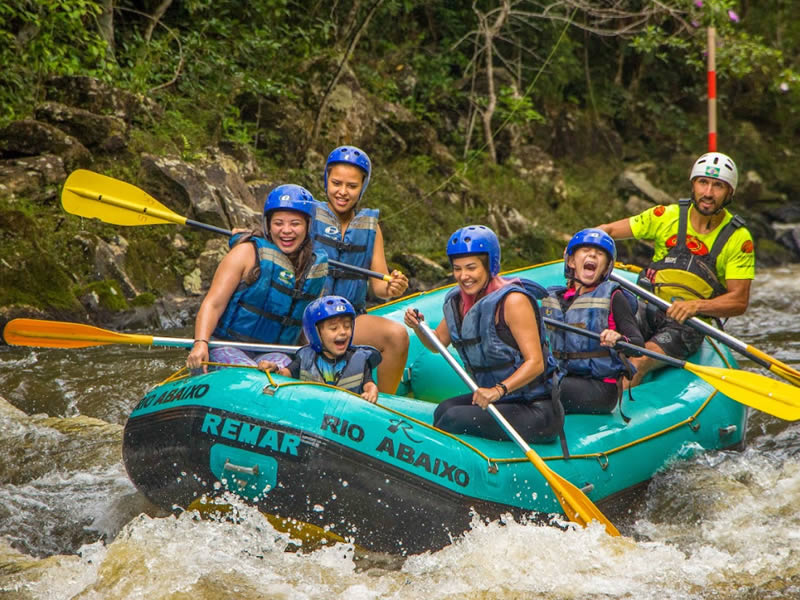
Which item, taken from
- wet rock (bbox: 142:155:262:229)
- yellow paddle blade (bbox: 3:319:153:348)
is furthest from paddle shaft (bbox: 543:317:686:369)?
wet rock (bbox: 142:155:262:229)

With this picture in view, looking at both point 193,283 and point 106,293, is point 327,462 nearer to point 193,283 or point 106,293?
point 106,293

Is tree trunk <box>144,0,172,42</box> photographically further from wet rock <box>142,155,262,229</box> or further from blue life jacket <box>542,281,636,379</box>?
blue life jacket <box>542,281,636,379</box>

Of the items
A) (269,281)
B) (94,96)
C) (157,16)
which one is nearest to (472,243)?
(269,281)

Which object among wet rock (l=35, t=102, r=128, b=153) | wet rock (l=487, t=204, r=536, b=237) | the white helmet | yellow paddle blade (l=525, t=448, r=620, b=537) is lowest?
yellow paddle blade (l=525, t=448, r=620, b=537)

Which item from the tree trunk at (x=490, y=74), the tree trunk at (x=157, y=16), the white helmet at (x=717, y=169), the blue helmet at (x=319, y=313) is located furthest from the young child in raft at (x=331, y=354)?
the tree trunk at (x=490, y=74)

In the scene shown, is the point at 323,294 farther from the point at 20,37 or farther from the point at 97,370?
the point at 20,37

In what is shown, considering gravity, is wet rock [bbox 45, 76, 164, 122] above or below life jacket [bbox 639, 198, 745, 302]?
above

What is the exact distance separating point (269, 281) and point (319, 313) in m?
0.40

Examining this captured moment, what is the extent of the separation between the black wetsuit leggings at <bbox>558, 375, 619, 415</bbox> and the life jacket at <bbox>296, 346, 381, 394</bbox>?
38.9 inches

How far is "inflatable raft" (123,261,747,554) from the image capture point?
143 inches

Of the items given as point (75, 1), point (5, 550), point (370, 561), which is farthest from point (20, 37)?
point (370, 561)

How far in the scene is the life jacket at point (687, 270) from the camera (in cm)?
524

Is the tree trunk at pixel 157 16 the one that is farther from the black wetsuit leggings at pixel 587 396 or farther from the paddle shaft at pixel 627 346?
the black wetsuit leggings at pixel 587 396

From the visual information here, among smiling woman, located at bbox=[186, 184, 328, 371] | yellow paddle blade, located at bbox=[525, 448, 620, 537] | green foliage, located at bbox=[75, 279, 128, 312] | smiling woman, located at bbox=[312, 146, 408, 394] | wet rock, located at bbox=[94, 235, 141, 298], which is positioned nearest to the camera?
yellow paddle blade, located at bbox=[525, 448, 620, 537]
